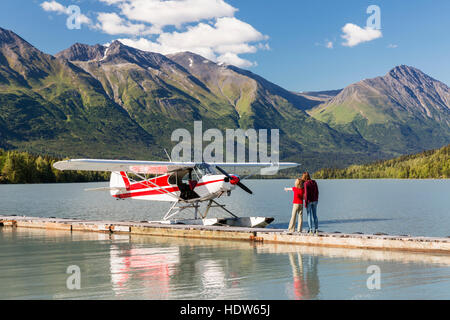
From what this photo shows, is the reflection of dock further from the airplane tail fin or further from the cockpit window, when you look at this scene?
the airplane tail fin

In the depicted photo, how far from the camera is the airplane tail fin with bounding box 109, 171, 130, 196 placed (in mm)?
27484

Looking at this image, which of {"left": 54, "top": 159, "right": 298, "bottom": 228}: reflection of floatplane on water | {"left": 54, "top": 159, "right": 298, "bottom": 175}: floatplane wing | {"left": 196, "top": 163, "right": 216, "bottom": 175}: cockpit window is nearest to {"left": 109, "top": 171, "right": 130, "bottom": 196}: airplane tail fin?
{"left": 54, "top": 159, "right": 298, "bottom": 228}: reflection of floatplane on water

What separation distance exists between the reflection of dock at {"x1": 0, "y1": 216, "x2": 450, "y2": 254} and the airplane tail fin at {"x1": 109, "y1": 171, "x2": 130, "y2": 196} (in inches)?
124

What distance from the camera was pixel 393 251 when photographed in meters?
16.6

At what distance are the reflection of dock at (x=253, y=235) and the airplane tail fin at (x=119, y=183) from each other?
3146 millimetres

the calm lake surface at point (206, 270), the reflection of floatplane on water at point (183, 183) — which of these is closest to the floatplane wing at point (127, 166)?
the reflection of floatplane on water at point (183, 183)

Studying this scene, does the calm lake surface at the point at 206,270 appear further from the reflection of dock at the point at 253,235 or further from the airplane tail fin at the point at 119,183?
the airplane tail fin at the point at 119,183

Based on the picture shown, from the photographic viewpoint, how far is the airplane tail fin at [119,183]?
27484 millimetres

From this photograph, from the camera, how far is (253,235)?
19875mm

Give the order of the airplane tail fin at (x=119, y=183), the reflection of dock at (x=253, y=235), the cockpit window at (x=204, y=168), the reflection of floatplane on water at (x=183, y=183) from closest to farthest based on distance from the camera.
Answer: the reflection of dock at (x=253, y=235) < the reflection of floatplane on water at (x=183, y=183) < the cockpit window at (x=204, y=168) < the airplane tail fin at (x=119, y=183)
